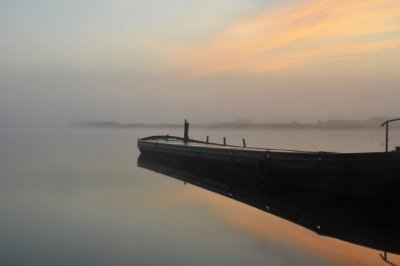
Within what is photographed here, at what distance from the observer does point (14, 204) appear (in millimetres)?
18094

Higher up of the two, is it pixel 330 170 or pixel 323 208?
pixel 330 170

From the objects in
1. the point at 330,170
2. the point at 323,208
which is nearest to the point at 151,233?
the point at 323,208

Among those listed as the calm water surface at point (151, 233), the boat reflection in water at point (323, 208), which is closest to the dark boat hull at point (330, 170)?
the boat reflection in water at point (323, 208)

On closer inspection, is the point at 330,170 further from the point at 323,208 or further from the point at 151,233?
the point at 151,233

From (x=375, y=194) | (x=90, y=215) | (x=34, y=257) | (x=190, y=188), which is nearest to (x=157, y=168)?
(x=190, y=188)

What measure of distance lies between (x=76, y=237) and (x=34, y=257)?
6.49ft

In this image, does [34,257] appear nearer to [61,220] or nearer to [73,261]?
[73,261]

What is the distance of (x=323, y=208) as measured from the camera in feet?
50.3

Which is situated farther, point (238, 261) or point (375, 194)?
point (375, 194)

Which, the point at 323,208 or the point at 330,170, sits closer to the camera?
the point at 323,208

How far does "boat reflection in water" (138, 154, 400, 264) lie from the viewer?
39.2 feet

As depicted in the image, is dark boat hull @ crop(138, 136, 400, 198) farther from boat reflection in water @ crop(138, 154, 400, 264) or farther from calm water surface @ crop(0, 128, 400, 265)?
calm water surface @ crop(0, 128, 400, 265)

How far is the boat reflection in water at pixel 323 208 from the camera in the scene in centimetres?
1195

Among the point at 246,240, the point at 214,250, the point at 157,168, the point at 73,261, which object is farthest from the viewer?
the point at 157,168
